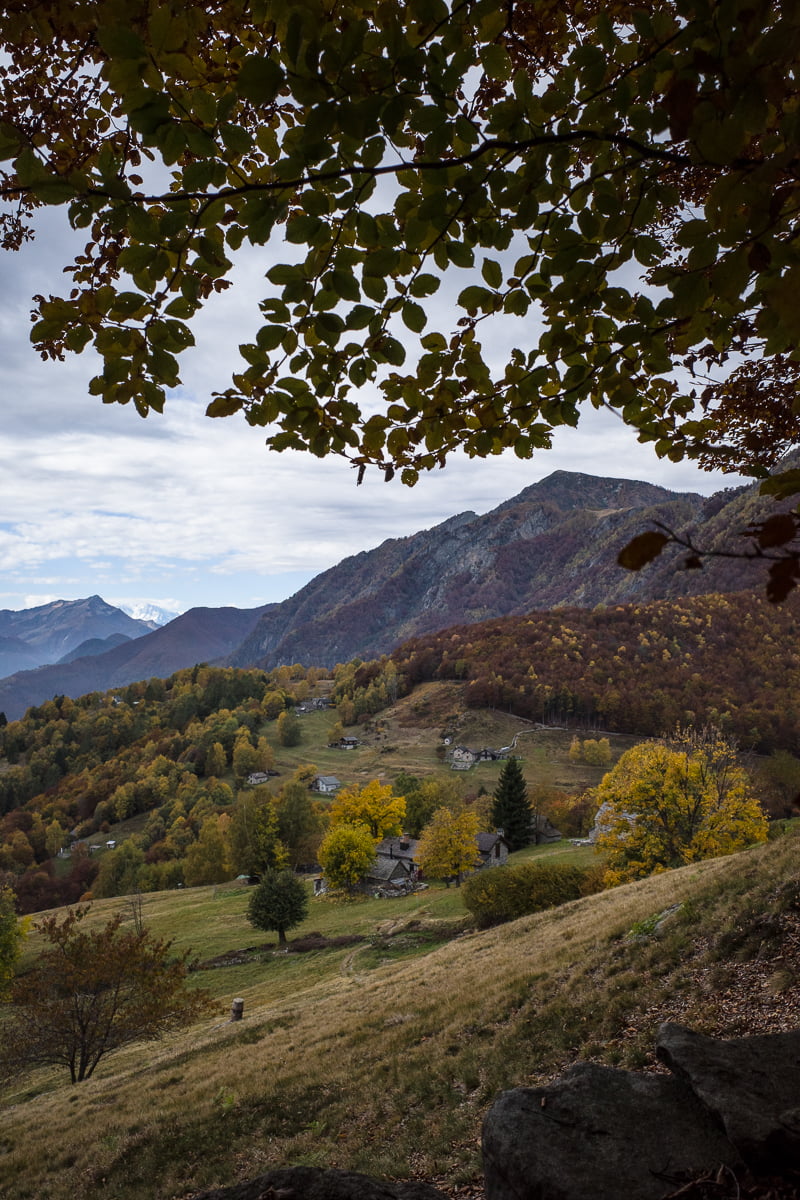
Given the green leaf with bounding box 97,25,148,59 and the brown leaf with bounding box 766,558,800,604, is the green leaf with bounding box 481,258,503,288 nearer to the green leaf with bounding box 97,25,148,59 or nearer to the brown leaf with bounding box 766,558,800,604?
the green leaf with bounding box 97,25,148,59

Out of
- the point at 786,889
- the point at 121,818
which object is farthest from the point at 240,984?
the point at 121,818

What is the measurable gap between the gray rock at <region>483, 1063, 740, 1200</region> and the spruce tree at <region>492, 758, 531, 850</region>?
67156mm

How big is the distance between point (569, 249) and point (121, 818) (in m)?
131

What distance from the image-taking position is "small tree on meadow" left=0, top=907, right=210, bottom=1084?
2062cm

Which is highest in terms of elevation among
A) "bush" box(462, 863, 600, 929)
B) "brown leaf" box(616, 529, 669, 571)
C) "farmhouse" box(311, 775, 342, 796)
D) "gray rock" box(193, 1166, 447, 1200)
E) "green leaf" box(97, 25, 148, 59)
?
"green leaf" box(97, 25, 148, 59)

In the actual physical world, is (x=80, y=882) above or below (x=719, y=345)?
below

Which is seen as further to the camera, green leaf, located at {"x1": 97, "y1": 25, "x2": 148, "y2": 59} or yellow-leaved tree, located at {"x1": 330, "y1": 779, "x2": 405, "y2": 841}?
yellow-leaved tree, located at {"x1": 330, "y1": 779, "x2": 405, "y2": 841}

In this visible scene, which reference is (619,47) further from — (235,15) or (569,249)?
(235,15)

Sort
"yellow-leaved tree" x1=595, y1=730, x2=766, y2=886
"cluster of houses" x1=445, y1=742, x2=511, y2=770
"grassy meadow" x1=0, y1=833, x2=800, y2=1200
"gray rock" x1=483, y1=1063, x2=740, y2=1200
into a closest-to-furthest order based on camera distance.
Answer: "gray rock" x1=483, y1=1063, x2=740, y2=1200, "grassy meadow" x1=0, y1=833, x2=800, y2=1200, "yellow-leaved tree" x1=595, y1=730, x2=766, y2=886, "cluster of houses" x1=445, y1=742, x2=511, y2=770

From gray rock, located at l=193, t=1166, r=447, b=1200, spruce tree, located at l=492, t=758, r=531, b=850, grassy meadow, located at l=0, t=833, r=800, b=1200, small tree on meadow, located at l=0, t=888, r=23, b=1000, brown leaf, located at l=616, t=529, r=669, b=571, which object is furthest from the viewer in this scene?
spruce tree, located at l=492, t=758, r=531, b=850

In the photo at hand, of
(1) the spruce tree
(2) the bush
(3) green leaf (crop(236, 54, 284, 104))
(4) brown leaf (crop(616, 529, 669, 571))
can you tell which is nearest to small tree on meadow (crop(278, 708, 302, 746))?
(1) the spruce tree

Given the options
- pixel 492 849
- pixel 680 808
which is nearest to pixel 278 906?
pixel 680 808

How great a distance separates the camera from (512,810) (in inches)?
2702

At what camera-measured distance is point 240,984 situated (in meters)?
34.6
